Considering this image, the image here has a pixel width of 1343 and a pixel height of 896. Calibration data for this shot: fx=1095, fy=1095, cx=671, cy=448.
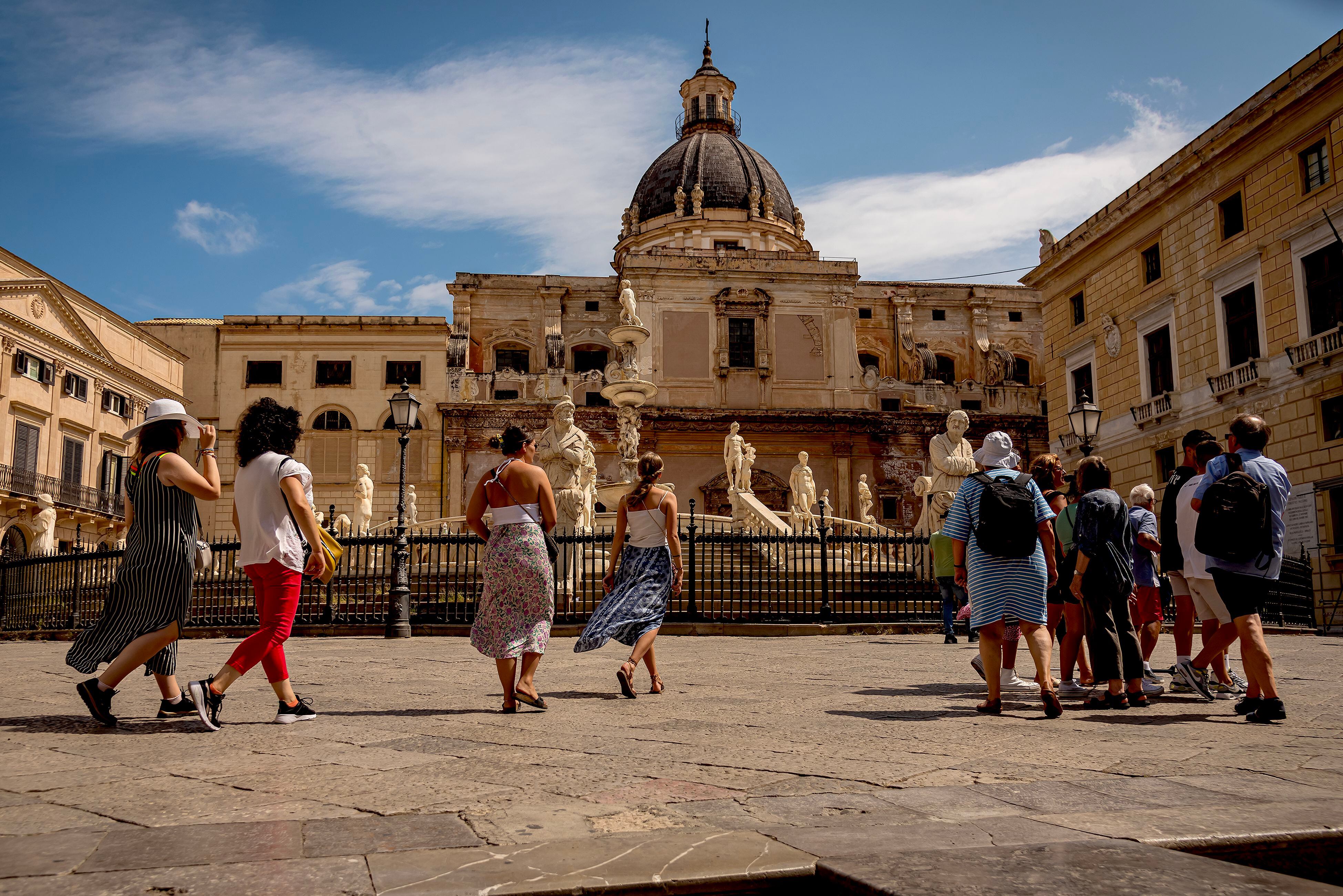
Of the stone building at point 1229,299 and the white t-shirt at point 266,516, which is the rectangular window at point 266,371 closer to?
the stone building at point 1229,299

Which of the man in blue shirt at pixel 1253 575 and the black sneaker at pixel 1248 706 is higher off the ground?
the man in blue shirt at pixel 1253 575

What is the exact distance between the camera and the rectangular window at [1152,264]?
2475 cm

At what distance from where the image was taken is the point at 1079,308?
2830 cm

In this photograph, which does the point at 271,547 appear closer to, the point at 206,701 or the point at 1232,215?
the point at 206,701

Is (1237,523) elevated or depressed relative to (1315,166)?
depressed

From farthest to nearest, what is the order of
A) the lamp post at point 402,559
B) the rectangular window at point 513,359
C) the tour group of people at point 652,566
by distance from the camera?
the rectangular window at point 513,359 < the lamp post at point 402,559 < the tour group of people at point 652,566

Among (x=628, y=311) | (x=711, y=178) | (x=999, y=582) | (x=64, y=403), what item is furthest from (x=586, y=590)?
(x=711, y=178)

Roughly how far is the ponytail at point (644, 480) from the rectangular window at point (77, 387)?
3328 centimetres

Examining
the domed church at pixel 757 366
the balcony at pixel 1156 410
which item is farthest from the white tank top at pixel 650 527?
the domed church at pixel 757 366

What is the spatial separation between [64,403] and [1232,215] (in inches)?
1306

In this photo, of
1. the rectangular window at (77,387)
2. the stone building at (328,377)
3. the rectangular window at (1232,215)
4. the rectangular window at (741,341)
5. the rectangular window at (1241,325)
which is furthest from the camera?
the stone building at (328,377)

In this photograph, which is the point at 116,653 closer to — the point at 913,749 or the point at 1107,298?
the point at 913,749

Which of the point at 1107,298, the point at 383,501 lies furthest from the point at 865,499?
the point at 383,501

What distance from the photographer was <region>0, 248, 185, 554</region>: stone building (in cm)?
3178
